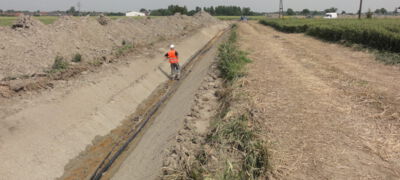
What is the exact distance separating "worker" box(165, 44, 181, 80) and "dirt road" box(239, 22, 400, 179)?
4439 millimetres

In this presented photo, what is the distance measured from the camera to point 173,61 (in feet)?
48.5

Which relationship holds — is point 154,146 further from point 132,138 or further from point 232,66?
point 232,66

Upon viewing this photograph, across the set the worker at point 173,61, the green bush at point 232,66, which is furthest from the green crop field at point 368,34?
the worker at point 173,61

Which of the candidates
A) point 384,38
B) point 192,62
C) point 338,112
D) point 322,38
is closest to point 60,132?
point 338,112

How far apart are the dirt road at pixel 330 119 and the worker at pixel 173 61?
14.6 ft

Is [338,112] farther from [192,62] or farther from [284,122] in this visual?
[192,62]

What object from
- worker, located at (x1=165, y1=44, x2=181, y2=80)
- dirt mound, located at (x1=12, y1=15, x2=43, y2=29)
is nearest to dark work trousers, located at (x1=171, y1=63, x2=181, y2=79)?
worker, located at (x1=165, y1=44, x2=181, y2=80)

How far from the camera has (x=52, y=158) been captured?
7203 millimetres

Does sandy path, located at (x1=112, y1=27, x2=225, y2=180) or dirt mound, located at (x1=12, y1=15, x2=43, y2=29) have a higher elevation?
dirt mound, located at (x1=12, y1=15, x2=43, y2=29)

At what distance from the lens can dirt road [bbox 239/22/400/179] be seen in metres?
4.73

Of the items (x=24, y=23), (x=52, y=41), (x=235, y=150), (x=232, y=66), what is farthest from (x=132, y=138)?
(x=24, y=23)

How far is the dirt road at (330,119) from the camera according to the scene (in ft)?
15.5

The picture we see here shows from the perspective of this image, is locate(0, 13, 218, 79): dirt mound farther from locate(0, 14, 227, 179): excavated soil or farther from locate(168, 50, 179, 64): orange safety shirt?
locate(168, 50, 179, 64): orange safety shirt

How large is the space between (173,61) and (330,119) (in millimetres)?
9496
